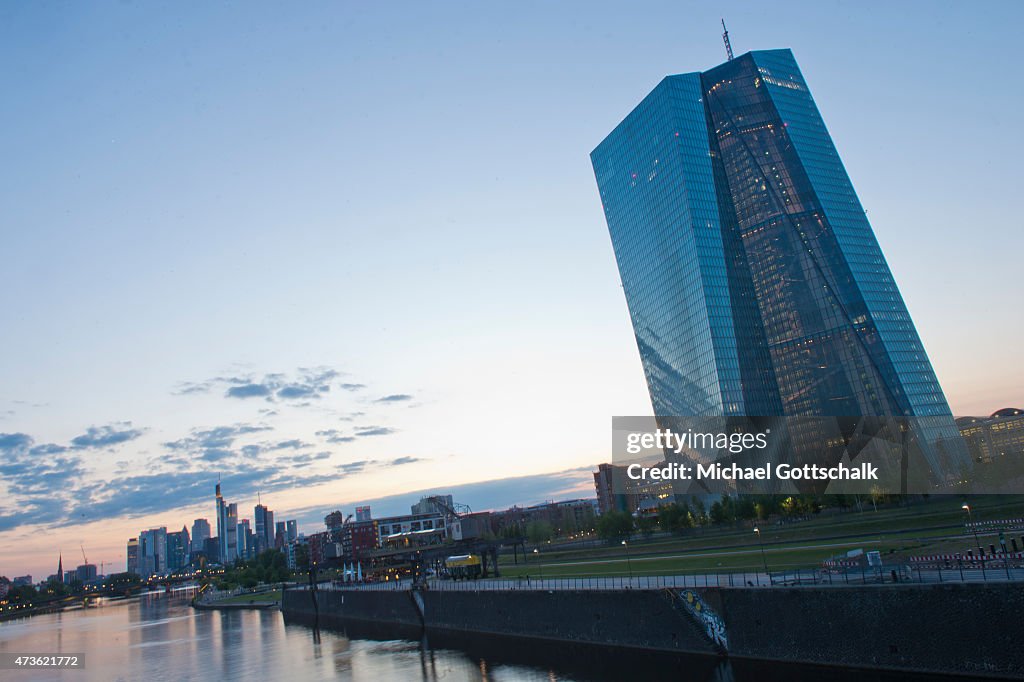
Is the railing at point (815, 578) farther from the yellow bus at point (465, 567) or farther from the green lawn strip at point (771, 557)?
the yellow bus at point (465, 567)

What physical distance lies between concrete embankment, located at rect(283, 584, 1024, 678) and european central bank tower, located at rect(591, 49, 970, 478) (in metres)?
107

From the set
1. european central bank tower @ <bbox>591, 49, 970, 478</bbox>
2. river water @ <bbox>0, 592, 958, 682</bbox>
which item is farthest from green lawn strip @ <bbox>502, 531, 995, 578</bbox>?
european central bank tower @ <bbox>591, 49, 970, 478</bbox>

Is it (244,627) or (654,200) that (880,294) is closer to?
(654,200)

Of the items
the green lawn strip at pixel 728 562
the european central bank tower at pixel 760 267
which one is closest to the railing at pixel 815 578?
the green lawn strip at pixel 728 562

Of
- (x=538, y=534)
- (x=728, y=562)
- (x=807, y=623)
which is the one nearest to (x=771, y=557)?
(x=728, y=562)

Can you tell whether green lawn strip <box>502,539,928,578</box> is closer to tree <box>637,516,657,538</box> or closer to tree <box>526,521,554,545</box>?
tree <box>637,516,657,538</box>

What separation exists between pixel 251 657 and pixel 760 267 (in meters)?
139

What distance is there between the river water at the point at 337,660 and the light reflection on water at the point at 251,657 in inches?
5.5

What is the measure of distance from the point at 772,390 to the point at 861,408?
21.9 metres

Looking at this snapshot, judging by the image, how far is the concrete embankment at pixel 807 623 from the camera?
35.0m

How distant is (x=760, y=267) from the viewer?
169625 millimetres

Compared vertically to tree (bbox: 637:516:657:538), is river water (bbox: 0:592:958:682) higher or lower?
lower

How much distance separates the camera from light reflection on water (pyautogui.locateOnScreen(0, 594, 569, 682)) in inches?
2409

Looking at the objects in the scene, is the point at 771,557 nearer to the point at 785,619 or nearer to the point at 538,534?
A: the point at 785,619
